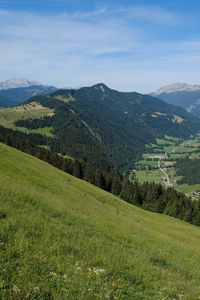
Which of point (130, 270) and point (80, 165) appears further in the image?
point (80, 165)

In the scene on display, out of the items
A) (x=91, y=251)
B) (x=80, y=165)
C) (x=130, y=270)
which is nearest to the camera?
(x=130, y=270)

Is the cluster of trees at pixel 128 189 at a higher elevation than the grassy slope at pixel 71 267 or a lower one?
lower

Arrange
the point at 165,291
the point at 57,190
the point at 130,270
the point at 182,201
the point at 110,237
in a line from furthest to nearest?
the point at 182,201 → the point at 57,190 → the point at 110,237 → the point at 130,270 → the point at 165,291

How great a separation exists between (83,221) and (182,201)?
4407 inches

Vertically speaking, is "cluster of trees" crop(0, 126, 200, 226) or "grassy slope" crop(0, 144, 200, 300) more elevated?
"grassy slope" crop(0, 144, 200, 300)

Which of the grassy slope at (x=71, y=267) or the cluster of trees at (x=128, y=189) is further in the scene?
the cluster of trees at (x=128, y=189)

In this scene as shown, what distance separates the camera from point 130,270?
1549 centimetres

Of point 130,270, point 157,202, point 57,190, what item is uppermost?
point 130,270

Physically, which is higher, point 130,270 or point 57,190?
point 130,270

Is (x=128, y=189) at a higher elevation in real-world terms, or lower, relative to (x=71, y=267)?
lower

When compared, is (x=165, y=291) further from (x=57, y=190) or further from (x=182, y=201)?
(x=182, y=201)

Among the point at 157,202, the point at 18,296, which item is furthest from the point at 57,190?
the point at 157,202

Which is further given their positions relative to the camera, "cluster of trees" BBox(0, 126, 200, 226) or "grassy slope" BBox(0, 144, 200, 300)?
"cluster of trees" BBox(0, 126, 200, 226)

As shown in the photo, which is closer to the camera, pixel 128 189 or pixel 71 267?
pixel 71 267
